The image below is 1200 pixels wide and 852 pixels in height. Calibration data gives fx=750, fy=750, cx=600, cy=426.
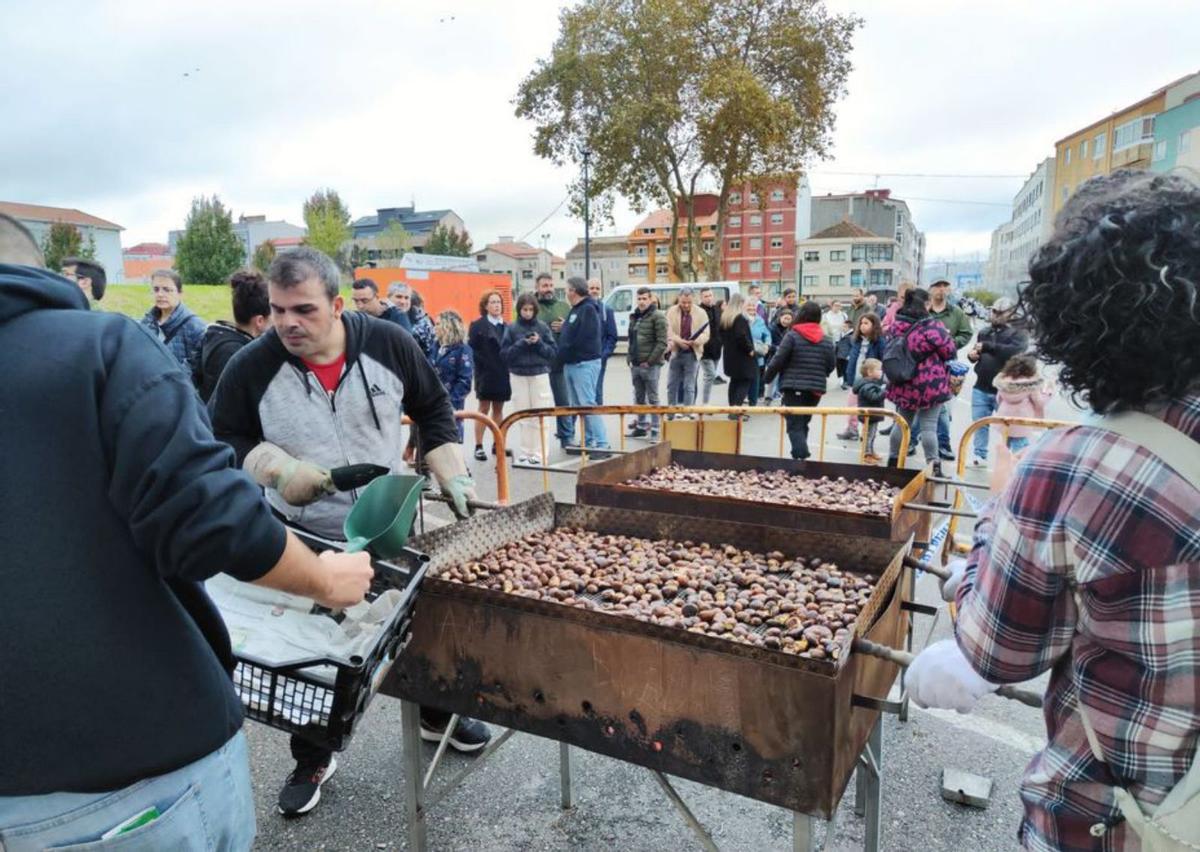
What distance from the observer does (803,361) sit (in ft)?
25.1

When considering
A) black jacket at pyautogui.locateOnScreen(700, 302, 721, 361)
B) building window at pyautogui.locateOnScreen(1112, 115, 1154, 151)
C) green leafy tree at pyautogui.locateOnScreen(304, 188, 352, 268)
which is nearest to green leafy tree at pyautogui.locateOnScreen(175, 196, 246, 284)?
green leafy tree at pyautogui.locateOnScreen(304, 188, 352, 268)

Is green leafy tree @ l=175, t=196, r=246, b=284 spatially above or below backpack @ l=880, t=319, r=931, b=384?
above

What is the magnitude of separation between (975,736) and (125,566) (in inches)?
134

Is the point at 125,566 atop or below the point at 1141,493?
below

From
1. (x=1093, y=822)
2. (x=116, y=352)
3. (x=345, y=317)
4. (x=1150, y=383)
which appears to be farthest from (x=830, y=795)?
(x=345, y=317)

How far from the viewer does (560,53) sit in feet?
89.7

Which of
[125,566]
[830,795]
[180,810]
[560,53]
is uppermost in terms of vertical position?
[560,53]

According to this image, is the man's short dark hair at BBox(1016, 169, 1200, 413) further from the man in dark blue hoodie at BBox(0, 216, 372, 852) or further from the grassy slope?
the grassy slope

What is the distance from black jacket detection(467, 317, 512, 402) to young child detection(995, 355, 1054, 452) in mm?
5005

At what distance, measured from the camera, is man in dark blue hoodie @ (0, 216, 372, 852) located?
113cm

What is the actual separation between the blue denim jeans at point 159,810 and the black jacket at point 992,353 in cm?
716

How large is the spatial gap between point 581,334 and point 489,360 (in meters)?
1.09

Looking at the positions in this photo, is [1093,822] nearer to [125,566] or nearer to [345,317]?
[125,566]

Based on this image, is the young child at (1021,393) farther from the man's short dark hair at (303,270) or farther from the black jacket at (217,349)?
the black jacket at (217,349)
